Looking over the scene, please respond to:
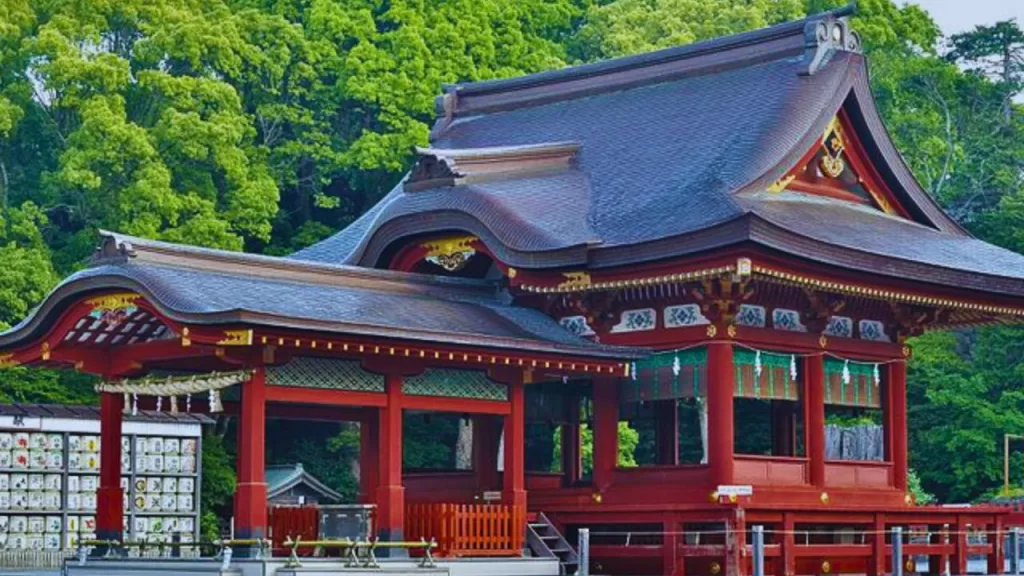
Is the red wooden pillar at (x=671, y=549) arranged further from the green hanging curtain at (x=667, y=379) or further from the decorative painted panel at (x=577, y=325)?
the decorative painted panel at (x=577, y=325)

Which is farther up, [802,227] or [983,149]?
[983,149]

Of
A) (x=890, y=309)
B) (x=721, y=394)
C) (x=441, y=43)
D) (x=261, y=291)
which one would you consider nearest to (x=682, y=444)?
(x=441, y=43)

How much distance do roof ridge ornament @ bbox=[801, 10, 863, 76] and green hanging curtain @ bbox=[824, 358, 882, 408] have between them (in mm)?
4337

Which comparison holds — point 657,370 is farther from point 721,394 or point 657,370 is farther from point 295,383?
point 295,383

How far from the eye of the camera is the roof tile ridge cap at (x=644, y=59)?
Answer: 29.6 meters

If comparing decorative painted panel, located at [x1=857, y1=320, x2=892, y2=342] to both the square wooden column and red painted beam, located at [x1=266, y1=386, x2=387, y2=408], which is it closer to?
red painted beam, located at [x1=266, y1=386, x2=387, y2=408]

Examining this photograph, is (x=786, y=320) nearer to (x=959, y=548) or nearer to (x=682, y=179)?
(x=682, y=179)

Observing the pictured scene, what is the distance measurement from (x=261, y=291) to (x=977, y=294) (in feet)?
34.7

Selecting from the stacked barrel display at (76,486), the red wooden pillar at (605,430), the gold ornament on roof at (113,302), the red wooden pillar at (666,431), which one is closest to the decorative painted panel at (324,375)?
the gold ornament on roof at (113,302)

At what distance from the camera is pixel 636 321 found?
27.0 metres

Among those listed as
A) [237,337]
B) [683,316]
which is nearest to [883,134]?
[683,316]

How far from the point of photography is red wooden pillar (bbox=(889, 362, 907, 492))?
28.6 meters

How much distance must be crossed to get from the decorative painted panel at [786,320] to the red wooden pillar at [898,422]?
2.35m

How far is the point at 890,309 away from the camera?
A: 2864cm
